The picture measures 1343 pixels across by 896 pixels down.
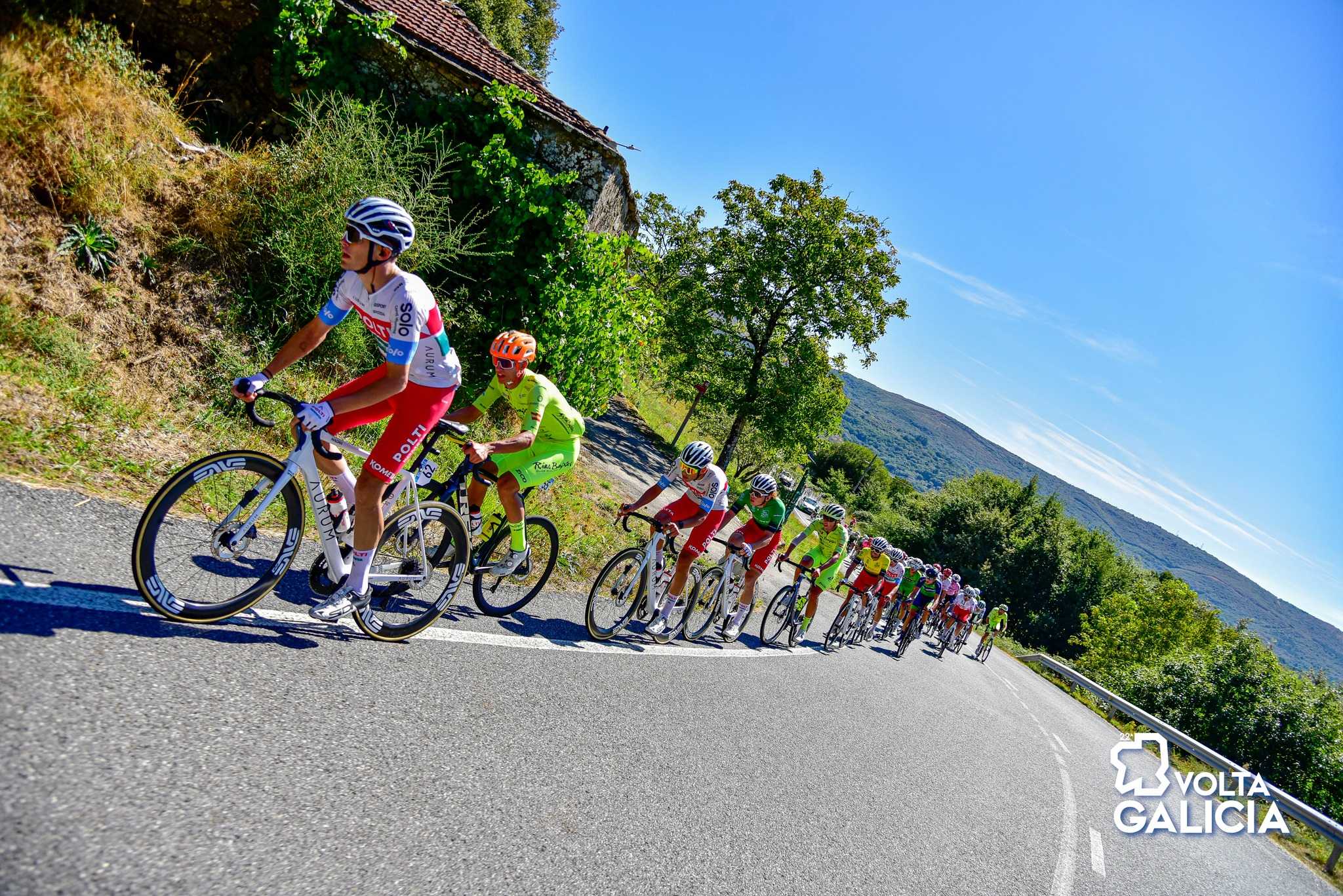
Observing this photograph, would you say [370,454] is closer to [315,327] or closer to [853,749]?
[315,327]

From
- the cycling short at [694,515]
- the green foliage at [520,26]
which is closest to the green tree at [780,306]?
the green foliage at [520,26]

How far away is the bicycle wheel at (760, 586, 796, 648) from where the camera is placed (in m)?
9.82

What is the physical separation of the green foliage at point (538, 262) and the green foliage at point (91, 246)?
405cm

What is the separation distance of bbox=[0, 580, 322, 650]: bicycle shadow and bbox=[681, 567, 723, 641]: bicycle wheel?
4.59 meters

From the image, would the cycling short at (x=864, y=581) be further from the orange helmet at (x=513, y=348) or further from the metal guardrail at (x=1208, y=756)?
the orange helmet at (x=513, y=348)

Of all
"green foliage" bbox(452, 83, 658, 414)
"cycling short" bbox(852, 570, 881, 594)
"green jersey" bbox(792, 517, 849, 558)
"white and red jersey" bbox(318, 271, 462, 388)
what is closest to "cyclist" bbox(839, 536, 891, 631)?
"cycling short" bbox(852, 570, 881, 594)

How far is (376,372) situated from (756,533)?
244 inches

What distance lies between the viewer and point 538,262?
10242mm

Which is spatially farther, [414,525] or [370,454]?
[414,525]

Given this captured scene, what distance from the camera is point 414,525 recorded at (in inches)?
171

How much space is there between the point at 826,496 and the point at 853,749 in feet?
245

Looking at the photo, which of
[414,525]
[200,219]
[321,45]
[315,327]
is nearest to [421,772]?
[414,525]

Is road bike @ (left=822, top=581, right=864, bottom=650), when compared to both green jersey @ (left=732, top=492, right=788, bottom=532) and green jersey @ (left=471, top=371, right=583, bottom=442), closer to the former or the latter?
green jersey @ (left=732, top=492, right=788, bottom=532)

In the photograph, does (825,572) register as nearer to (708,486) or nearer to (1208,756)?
(708,486)
